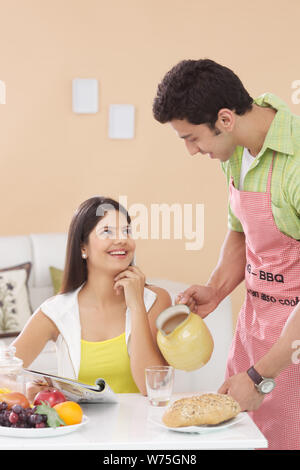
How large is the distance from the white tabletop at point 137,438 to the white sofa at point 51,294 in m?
2.09

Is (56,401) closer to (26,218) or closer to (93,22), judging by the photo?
(26,218)

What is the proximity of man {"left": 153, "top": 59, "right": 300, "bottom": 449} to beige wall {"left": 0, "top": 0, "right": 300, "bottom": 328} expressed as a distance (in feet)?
7.87

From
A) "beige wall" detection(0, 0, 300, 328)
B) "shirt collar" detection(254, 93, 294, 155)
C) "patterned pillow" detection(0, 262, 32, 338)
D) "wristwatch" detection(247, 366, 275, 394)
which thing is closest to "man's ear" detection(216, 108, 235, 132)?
"shirt collar" detection(254, 93, 294, 155)

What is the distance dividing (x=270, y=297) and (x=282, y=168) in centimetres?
36

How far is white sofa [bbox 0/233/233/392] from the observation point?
12.1ft

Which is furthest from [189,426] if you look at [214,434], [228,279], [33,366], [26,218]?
[26,218]

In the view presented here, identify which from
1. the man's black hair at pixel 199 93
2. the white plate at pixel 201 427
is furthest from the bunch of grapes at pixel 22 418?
the man's black hair at pixel 199 93

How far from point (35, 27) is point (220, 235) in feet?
5.59

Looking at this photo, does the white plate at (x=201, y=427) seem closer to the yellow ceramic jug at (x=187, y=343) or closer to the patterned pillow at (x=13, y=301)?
the yellow ceramic jug at (x=187, y=343)

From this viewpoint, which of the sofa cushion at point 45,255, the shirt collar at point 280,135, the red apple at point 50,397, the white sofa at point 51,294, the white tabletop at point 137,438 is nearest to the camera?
the white tabletop at point 137,438

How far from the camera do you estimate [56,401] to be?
1555 millimetres

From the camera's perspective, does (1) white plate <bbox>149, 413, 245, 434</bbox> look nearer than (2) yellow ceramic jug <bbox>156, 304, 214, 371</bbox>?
Yes

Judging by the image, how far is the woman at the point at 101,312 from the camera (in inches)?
80.4

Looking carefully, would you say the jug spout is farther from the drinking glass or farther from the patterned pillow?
the patterned pillow
